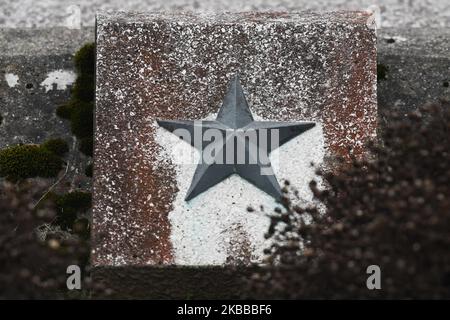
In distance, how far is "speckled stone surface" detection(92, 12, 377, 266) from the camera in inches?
322

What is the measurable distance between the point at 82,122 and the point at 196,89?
4.75 ft

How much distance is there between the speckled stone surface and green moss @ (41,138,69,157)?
108 cm

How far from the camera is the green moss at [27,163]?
9133mm

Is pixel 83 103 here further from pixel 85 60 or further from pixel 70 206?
pixel 70 206

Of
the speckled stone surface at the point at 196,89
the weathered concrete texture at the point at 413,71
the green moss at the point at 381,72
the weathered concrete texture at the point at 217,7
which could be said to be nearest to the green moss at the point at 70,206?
the speckled stone surface at the point at 196,89

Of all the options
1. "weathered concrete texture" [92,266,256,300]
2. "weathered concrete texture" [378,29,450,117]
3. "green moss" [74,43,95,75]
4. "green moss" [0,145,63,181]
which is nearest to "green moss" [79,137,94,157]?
"green moss" [0,145,63,181]

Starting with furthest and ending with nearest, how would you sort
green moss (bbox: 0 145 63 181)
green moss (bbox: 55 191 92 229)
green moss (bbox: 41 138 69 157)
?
green moss (bbox: 41 138 69 157) → green moss (bbox: 0 145 63 181) → green moss (bbox: 55 191 92 229)

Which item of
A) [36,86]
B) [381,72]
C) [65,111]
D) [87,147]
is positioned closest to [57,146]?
[87,147]

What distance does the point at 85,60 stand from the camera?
9.91 meters

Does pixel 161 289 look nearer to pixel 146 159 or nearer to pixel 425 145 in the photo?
pixel 146 159

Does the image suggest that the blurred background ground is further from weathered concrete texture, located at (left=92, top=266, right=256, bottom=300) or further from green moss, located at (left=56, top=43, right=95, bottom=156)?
weathered concrete texture, located at (left=92, top=266, right=256, bottom=300)

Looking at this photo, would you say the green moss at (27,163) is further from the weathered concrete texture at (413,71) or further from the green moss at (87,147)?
the weathered concrete texture at (413,71)

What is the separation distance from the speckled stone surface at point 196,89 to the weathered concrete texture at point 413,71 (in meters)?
1.11
